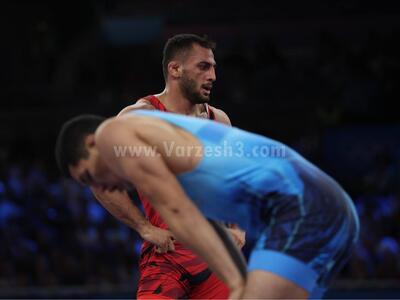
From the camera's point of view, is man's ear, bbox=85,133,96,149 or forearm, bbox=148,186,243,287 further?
man's ear, bbox=85,133,96,149

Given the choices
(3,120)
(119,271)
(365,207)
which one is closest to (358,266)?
(365,207)

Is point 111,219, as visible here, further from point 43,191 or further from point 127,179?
point 127,179

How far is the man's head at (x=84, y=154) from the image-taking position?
2953 millimetres

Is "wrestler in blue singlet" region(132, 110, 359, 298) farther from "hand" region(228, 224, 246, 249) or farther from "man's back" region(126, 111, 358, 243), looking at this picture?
"hand" region(228, 224, 246, 249)

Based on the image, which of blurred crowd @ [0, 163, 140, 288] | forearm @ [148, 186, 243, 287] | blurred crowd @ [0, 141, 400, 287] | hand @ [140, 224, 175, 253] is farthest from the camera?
blurred crowd @ [0, 163, 140, 288]

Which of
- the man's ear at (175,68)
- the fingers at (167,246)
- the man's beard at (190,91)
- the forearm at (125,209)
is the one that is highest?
the man's ear at (175,68)

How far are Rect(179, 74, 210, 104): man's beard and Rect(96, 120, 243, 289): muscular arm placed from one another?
60.2 inches

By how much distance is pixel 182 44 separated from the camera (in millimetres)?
4488

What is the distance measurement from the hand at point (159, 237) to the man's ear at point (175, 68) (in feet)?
2.94

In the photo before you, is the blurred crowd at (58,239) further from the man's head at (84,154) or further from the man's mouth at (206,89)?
the man's head at (84,154)

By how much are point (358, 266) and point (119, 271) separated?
2.35m

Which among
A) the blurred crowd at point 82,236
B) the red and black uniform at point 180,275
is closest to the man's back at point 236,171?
the red and black uniform at point 180,275

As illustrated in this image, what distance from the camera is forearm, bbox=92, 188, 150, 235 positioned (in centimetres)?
413

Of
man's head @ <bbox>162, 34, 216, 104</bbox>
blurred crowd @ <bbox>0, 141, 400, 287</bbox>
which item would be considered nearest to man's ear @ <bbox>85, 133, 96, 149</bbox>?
man's head @ <bbox>162, 34, 216, 104</bbox>
